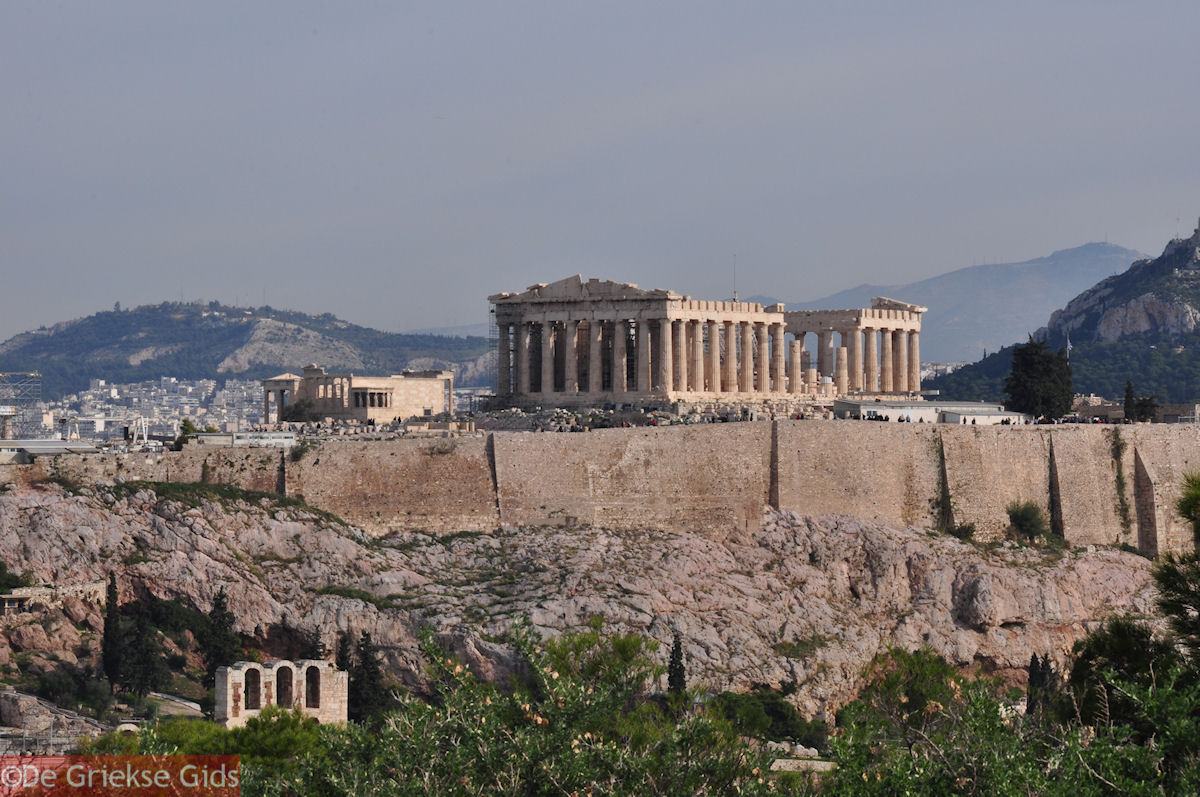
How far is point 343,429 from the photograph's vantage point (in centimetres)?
6588

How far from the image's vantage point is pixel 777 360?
260ft

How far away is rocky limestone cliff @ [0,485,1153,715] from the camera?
5388 centimetres

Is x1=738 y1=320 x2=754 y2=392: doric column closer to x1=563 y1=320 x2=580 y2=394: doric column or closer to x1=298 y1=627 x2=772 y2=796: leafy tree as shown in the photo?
x1=563 y1=320 x2=580 y2=394: doric column

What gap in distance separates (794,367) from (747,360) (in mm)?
3539

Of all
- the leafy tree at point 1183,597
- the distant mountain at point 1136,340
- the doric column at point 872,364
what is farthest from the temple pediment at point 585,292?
the distant mountain at point 1136,340

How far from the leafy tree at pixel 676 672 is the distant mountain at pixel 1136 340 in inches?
2770

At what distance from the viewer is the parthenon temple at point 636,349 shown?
73.4 m

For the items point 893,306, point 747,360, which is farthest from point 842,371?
point 747,360

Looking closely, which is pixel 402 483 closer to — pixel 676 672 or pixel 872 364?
pixel 676 672

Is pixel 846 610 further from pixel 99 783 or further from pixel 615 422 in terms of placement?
pixel 99 783

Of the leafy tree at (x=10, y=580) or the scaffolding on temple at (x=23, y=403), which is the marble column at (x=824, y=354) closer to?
the leafy tree at (x=10, y=580)

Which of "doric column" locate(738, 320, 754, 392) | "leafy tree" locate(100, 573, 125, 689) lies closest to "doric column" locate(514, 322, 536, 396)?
"doric column" locate(738, 320, 754, 392)

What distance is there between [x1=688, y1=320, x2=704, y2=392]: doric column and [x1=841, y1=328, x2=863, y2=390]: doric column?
10.5 meters

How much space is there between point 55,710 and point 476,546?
16771 mm
